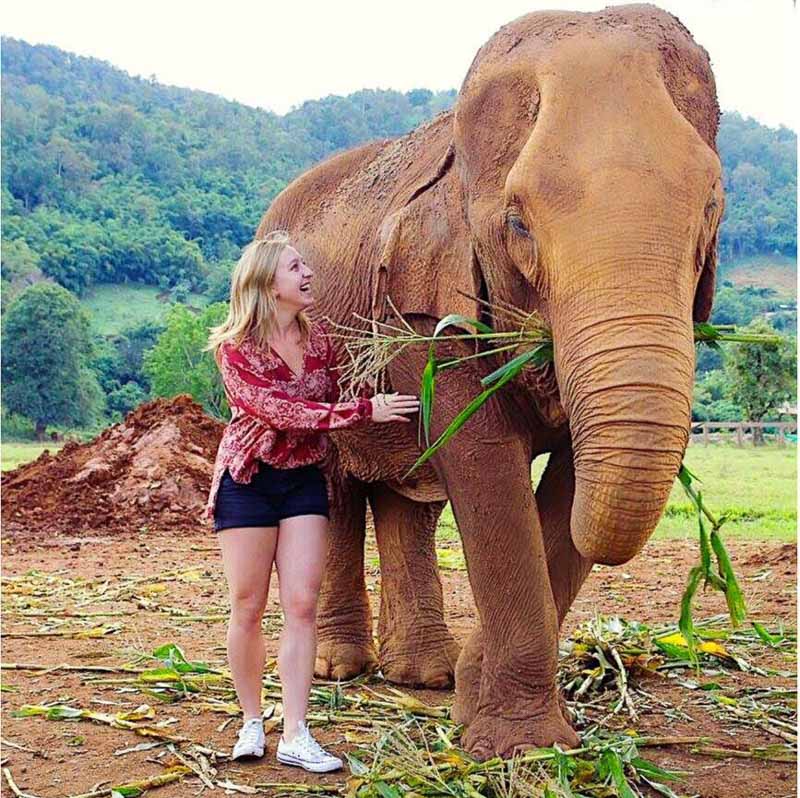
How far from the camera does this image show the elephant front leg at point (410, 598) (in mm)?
6465

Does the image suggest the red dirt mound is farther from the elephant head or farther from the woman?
the elephant head

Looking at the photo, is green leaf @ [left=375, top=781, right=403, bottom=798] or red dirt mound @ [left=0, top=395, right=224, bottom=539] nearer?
green leaf @ [left=375, top=781, right=403, bottom=798]

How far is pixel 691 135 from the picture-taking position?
4.14 meters

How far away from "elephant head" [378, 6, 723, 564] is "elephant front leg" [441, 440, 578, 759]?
763mm

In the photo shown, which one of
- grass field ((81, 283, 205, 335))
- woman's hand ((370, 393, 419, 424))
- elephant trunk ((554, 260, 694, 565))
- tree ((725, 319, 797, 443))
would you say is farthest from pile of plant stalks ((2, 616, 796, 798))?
grass field ((81, 283, 205, 335))

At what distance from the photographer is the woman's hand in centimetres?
495

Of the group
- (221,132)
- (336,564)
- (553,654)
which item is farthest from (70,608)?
(221,132)

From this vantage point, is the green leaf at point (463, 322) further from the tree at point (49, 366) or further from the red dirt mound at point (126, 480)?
the tree at point (49, 366)

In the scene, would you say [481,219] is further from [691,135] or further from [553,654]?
[553,654]

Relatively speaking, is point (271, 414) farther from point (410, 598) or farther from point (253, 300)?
point (410, 598)

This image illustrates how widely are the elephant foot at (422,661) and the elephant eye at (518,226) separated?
9.50 feet

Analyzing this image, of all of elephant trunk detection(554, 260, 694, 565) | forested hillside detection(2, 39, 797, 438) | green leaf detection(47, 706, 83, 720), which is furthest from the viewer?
forested hillside detection(2, 39, 797, 438)

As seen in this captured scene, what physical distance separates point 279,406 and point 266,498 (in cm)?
39

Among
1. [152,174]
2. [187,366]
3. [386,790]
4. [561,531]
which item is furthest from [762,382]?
[152,174]
